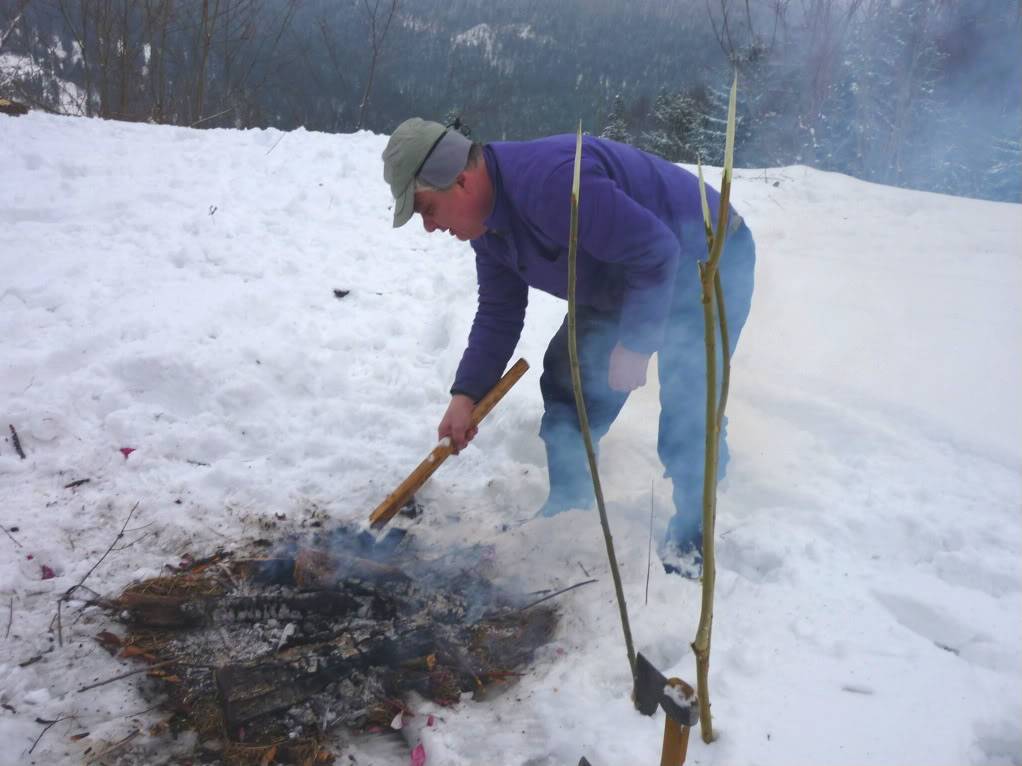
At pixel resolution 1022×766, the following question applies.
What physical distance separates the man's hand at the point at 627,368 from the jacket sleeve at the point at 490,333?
0.59 m

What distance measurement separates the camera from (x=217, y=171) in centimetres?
619

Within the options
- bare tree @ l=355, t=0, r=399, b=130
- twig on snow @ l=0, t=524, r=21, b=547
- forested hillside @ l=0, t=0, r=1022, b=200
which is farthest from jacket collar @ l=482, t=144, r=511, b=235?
bare tree @ l=355, t=0, r=399, b=130

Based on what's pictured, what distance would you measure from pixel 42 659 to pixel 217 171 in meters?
5.41

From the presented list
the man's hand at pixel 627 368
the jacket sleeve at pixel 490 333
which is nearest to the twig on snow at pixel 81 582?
the jacket sleeve at pixel 490 333

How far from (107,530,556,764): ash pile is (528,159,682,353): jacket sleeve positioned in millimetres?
1128

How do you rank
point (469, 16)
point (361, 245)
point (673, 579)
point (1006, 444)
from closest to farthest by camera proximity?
point (673, 579)
point (1006, 444)
point (361, 245)
point (469, 16)

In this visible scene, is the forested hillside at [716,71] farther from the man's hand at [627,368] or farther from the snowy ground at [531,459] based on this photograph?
the man's hand at [627,368]

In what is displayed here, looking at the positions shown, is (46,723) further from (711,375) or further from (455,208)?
(711,375)

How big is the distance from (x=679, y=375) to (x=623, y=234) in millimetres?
793

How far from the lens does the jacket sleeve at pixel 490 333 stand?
2.48 meters

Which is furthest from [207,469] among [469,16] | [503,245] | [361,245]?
[469,16]

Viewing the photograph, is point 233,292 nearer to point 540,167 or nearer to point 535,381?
point 535,381

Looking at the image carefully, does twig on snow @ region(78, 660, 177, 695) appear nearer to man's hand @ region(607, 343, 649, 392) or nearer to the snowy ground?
the snowy ground

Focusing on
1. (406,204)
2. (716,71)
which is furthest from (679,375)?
(716,71)
